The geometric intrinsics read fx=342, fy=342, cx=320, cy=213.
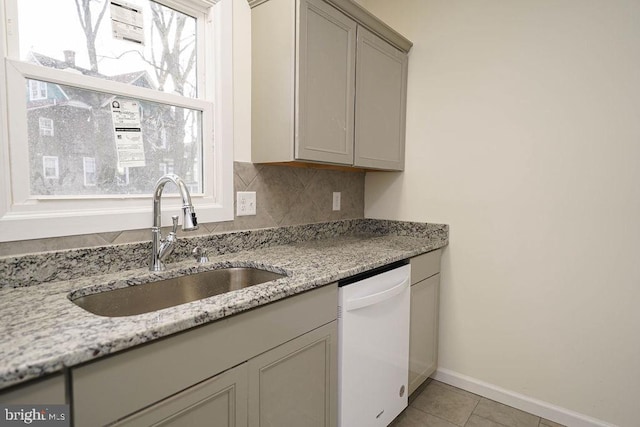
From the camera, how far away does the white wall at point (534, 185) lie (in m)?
1.64

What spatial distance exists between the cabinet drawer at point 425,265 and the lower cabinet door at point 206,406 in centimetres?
113

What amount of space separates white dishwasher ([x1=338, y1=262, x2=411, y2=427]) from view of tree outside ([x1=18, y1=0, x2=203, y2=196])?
0.90 m

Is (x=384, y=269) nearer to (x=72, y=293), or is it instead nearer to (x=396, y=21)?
(x=72, y=293)

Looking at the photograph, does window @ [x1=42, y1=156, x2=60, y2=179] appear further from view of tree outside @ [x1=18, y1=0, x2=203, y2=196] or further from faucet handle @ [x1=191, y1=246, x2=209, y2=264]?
faucet handle @ [x1=191, y1=246, x2=209, y2=264]

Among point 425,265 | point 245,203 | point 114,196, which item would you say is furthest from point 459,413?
point 114,196

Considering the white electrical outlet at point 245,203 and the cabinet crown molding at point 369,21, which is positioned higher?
the cabinet crown molding at point 369,21

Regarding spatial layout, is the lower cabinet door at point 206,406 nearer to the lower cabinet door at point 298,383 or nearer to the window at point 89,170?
the lower cabinet door at point 298,383

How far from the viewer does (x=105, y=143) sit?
1.30 metres

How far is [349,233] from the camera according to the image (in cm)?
238

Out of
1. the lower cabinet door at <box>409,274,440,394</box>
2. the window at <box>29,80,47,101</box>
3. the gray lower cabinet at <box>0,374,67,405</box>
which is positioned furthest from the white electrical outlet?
the gray lower cabinet at <box>0,374,67,405</box>

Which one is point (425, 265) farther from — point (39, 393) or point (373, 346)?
point (39, 393)

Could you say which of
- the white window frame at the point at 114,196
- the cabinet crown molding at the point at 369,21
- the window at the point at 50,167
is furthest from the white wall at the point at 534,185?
the window at the point at 50,167

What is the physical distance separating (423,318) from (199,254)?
130 cm

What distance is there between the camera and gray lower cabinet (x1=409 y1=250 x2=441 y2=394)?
187 centimetres
